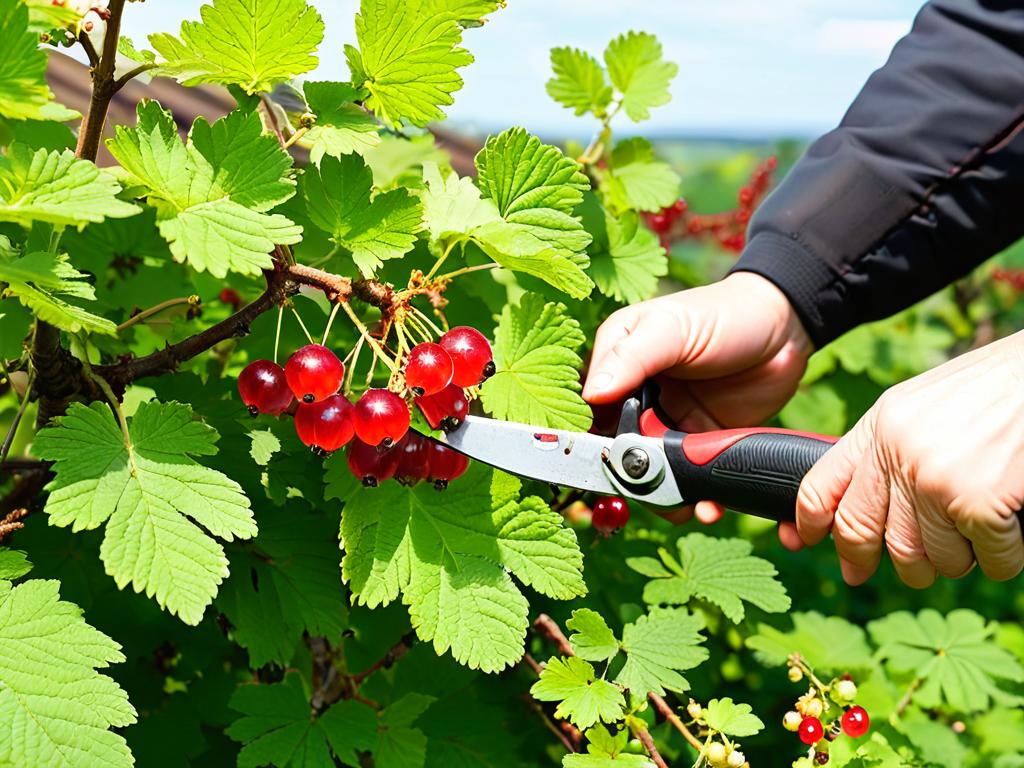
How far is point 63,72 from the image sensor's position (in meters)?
2.57

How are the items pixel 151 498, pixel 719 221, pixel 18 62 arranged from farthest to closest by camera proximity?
1. pixel 719 221
2. pixel 151 498
3. pixel 18 62

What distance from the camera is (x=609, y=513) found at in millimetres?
1426

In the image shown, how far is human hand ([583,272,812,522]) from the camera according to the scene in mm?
1435

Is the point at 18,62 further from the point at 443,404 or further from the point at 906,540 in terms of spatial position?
the point at 906,540

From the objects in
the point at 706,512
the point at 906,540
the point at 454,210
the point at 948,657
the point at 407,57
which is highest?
the point at 407,57

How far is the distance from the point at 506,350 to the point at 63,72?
1.97 m

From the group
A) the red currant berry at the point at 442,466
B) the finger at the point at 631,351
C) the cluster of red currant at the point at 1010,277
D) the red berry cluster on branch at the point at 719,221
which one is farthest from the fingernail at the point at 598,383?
the cluster of red currant at the point at 1010,277

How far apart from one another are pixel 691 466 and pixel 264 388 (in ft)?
1.84

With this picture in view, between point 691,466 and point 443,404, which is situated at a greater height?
point 443,404

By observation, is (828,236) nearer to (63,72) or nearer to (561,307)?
(561,307)

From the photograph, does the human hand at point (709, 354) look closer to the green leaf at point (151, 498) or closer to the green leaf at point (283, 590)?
the green leaf at point (283, 590)

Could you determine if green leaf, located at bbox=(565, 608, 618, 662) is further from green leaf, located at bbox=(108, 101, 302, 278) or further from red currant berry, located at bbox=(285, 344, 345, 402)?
green leaf, located at bbox=(108, 101, 302, 278)

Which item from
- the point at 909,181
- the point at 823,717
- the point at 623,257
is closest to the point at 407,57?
the point at 623,257

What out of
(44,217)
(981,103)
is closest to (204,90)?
(981,103)
